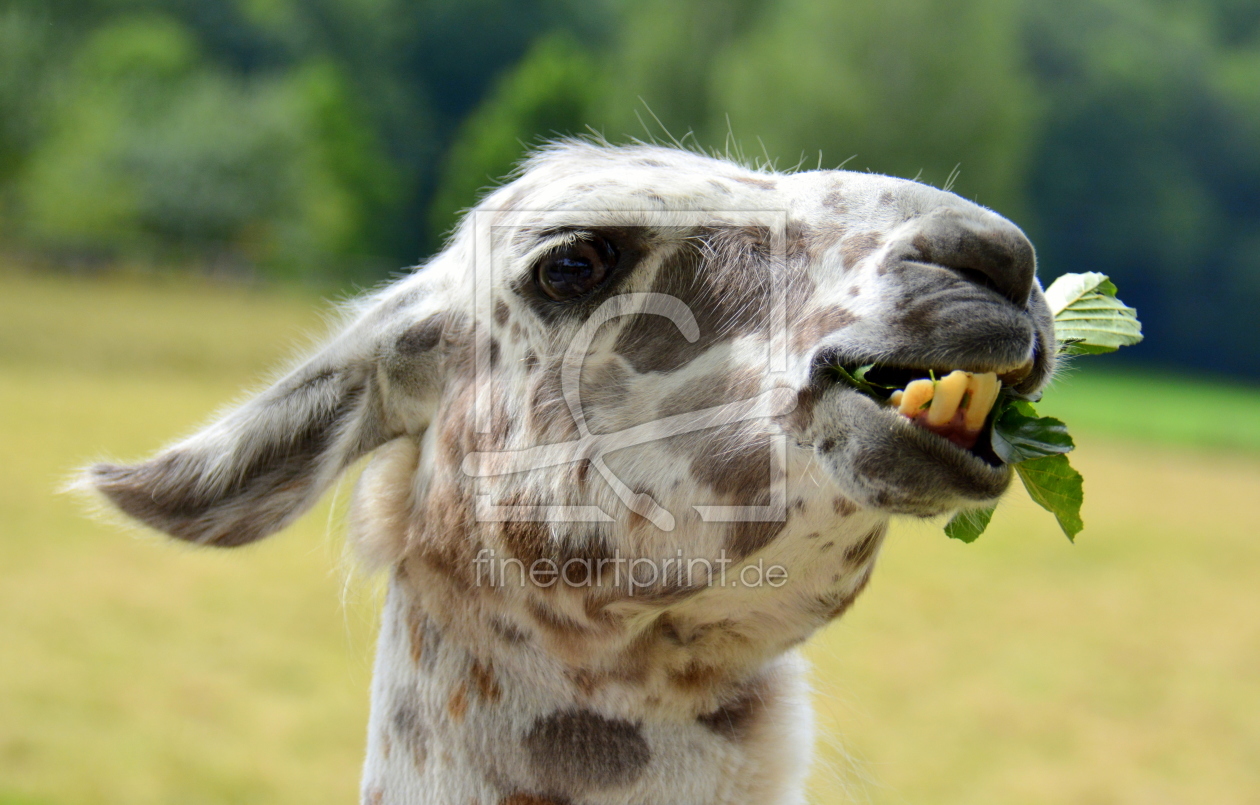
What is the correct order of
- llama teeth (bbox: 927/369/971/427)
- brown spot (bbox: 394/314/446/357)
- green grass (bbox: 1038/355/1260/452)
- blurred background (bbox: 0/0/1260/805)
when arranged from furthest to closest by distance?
green grass (bbox: 1038/355/1260/452)
blurred background (bbox: 0/0/1260/805)
brown spot (bbox: 394/314/446/357)
llama teeth (bbox: 927/369/971/427)

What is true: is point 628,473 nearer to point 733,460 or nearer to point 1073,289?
point 733,460

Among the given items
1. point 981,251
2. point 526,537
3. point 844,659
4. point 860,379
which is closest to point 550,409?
point 526,537

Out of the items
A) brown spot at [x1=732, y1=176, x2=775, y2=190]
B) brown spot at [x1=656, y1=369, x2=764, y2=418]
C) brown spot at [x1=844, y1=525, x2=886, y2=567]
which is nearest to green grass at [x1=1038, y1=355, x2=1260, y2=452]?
brown spot at [x1=732, y1=176, x2=775, y2=190]

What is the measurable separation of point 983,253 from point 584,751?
47.1 inches

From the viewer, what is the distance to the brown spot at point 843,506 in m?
1.79

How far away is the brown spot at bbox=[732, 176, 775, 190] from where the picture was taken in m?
2.14

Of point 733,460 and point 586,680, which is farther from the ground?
point 733,460

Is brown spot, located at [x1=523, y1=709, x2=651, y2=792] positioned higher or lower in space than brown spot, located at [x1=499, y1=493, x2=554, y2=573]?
lower

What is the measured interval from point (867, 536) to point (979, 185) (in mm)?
29391

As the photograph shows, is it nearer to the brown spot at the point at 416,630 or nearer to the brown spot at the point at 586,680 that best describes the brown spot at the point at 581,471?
the brown spot at the point at 586,680

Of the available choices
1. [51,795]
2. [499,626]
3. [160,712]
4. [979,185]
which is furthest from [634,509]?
[979,185]

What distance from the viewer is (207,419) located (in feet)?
8.07

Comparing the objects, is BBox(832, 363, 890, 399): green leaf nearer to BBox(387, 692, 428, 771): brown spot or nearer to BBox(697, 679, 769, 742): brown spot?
BBox(697, 679, 769, 742): brown spot

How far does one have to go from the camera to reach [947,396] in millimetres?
1644
